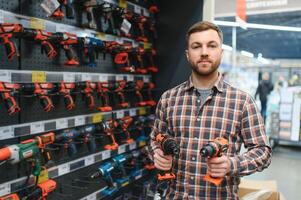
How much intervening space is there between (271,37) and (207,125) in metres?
8.11

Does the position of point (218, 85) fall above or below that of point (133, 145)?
above

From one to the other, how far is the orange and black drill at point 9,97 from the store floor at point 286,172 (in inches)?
157

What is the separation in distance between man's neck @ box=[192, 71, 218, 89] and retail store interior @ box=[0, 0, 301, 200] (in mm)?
126

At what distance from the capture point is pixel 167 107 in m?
1.92

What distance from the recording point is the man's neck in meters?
1.80

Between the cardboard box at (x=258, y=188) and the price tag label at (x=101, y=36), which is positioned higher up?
the price tag label at (x=101, y=36)

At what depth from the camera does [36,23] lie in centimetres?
198

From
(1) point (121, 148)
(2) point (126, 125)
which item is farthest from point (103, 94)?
(1) point (121, 148)

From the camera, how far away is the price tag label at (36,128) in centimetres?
200

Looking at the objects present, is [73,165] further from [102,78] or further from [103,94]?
[102,78]

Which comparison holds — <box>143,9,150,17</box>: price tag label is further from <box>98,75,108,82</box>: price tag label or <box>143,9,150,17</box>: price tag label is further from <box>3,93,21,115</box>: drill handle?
<box>3,93,21,115</box>: drill handle

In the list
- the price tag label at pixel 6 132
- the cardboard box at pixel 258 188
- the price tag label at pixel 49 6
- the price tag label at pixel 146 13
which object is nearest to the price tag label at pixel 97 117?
the price tag label at pixel 6 132

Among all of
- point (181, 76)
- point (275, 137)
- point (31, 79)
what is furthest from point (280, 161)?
point (31, 79)

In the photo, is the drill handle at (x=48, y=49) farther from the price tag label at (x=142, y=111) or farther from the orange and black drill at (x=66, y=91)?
the price tag label at (x=142, y=111)
